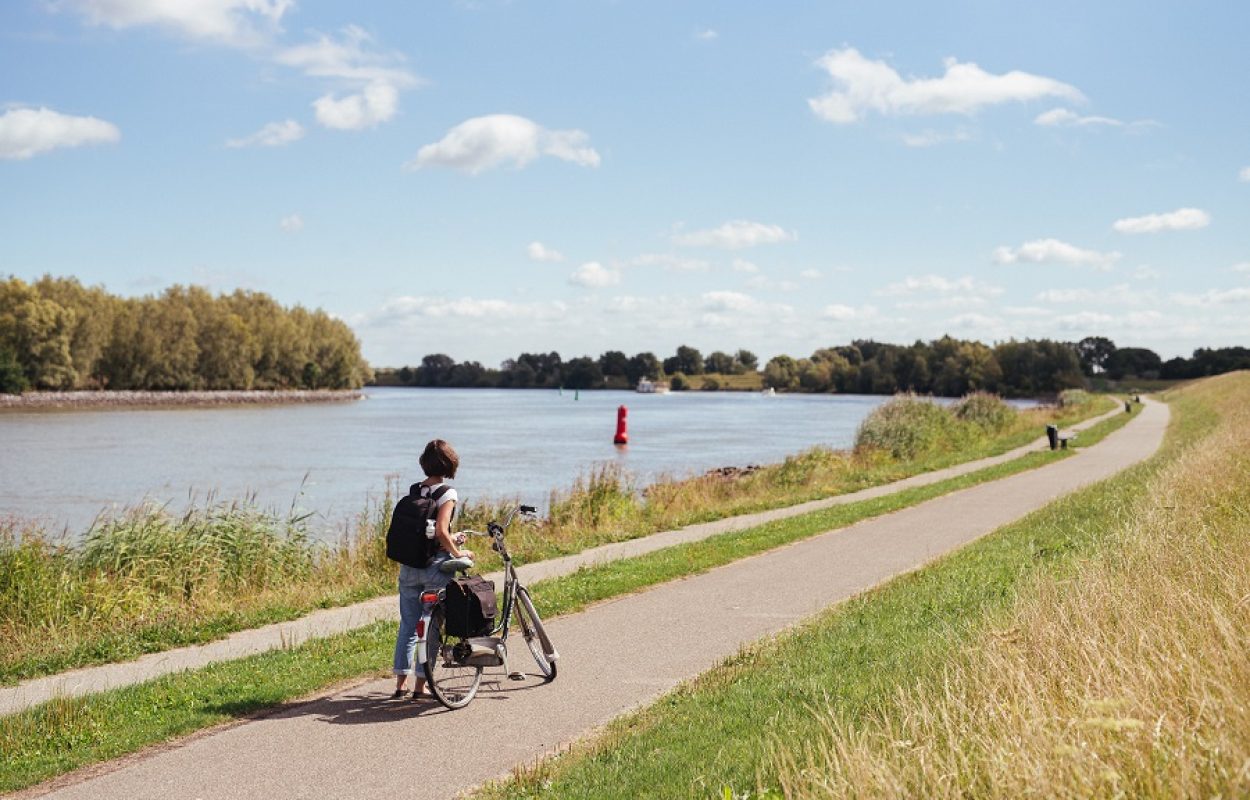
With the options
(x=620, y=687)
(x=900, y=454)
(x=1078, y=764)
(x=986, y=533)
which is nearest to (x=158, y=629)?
(x=620, y=687)

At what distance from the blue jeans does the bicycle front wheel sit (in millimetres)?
688

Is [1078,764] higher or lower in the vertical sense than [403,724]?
higher

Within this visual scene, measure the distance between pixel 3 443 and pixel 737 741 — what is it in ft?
182

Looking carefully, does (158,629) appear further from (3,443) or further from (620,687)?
(3,443)

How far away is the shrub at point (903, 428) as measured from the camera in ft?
117

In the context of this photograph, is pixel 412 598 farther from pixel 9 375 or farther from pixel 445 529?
pixel 9 375

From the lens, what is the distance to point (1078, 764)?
4066 mm

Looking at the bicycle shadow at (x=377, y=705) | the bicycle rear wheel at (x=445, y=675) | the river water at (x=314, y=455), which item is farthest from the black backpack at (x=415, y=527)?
the river water at (x=314, y=455)

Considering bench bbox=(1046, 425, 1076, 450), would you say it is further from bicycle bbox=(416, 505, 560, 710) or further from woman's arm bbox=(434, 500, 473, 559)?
woman's arm bbox=(434, 500, 473, 559)

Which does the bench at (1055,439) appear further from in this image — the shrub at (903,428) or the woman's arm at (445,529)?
the woman's arm at (445,529)

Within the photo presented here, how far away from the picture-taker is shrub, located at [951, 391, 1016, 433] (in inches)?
1839

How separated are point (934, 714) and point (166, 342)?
125 m

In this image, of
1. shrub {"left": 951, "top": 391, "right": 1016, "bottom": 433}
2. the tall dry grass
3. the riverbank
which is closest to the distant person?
the tall dry grass

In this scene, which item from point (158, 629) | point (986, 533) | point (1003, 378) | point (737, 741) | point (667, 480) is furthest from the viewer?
point (1003, 378)
